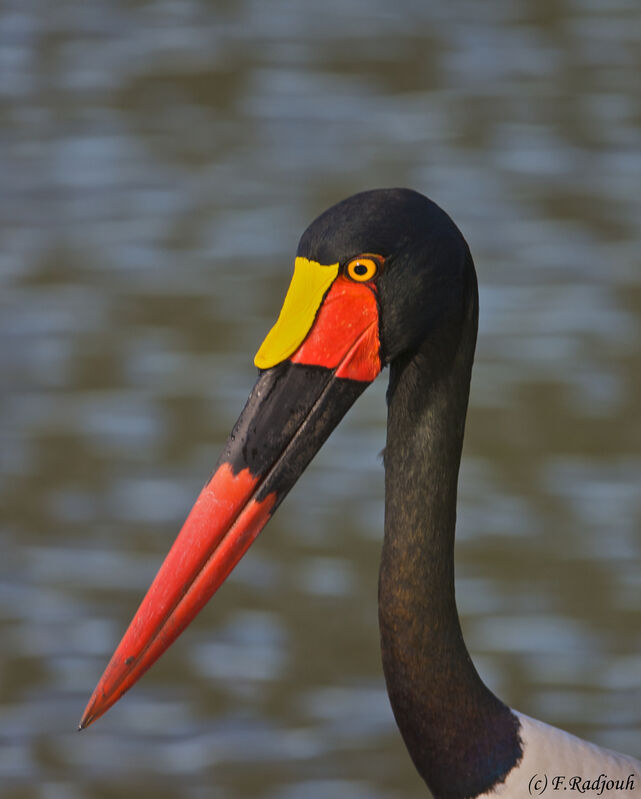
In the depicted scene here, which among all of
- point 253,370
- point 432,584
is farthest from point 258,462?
point 253,370

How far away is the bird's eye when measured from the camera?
2.62 m

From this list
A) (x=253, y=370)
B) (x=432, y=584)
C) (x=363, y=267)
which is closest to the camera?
(x=363, y=267)

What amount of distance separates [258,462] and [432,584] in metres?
0.43

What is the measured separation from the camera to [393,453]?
2.82m

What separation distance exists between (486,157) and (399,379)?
5.01m

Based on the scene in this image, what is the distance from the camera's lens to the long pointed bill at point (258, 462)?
2.62 meters

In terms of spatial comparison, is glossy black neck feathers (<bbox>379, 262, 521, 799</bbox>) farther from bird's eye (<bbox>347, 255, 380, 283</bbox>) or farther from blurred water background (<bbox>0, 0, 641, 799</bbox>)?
blurred water background (<bbox>0, 0, 641, 799</bbox>)

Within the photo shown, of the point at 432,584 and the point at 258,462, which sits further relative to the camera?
the point at 432,584

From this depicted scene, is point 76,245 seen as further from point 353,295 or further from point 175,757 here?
point 353,295

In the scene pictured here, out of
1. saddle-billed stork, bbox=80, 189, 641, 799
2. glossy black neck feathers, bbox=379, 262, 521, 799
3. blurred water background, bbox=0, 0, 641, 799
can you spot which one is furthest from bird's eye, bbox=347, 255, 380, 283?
blurred water background, bbox=0, 0, 641, 799

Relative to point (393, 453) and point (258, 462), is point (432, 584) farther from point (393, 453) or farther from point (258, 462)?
point (258, 462)

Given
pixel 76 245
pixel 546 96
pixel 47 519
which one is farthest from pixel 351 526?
pixel 546 96

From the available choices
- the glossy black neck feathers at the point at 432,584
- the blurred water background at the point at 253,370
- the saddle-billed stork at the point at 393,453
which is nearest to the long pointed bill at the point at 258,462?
the saddle-billed stork at the point at 393,453

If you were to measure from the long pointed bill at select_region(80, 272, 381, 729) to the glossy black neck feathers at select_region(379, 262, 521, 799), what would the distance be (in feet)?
0.61
